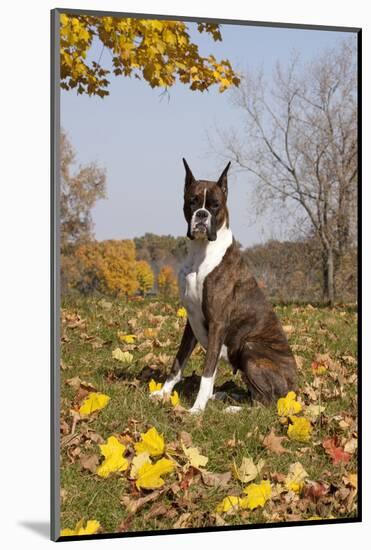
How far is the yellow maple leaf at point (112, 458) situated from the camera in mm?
5152

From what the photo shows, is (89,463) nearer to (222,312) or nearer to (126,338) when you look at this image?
(126,338)

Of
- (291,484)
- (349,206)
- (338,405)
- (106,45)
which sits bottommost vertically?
(291,484)

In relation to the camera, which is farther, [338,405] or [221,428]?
[338,405]

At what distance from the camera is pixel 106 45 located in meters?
5.32

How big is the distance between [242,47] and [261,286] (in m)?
1.42

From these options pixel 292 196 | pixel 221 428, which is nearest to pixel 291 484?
pixel 221 428

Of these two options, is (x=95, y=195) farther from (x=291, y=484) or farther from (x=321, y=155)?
(x=291, y=484)

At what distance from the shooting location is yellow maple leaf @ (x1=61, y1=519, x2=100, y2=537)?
5012 millimetres

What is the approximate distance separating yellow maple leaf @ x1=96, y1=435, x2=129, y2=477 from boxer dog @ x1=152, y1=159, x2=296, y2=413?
1.84 ft

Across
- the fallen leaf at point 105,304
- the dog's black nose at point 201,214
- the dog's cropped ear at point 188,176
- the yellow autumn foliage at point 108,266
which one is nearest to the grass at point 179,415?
the fallen leaf at point 105,304

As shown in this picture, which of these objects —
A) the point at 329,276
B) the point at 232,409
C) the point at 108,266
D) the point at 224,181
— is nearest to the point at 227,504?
the point at 232,409

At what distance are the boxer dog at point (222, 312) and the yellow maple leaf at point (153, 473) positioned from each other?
0.49 metres

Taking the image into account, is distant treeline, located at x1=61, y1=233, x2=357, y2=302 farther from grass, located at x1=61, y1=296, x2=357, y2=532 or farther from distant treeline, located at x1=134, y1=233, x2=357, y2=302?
grass, located at x1=61, y1=296, x2=357, y2=532

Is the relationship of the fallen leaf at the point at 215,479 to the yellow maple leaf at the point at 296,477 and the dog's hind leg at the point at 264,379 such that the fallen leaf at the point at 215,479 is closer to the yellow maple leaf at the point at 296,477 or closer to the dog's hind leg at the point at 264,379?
the yellow maple leaf at the point at 296,477
